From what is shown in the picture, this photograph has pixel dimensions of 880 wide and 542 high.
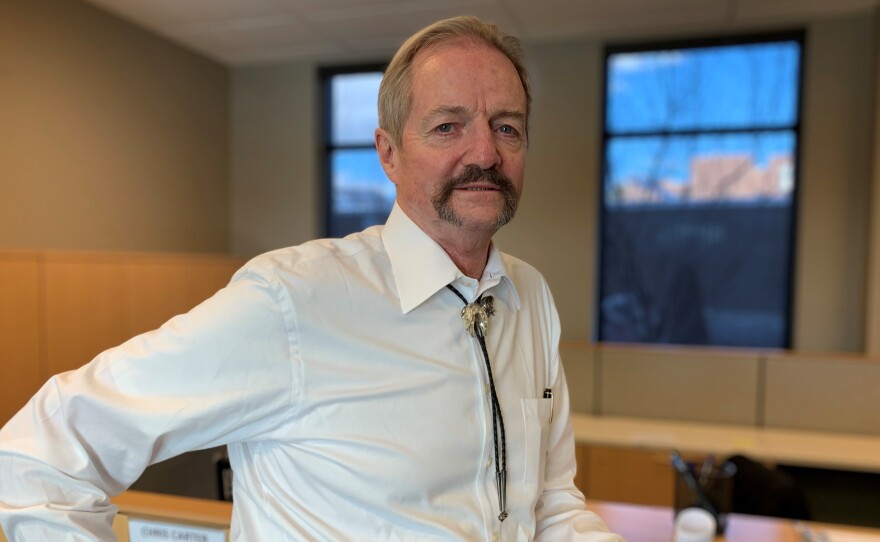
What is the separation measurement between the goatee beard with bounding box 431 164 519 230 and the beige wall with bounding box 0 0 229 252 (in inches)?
110

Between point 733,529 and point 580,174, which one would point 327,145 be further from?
point 733,529

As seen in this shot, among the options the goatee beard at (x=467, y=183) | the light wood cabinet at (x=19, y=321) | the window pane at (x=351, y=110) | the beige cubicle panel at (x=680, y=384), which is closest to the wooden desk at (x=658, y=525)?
the goatee beard at (x=467, y=183)

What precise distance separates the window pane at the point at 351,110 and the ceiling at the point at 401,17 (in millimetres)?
508

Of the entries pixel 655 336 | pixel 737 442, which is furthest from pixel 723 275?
pixel 737 442

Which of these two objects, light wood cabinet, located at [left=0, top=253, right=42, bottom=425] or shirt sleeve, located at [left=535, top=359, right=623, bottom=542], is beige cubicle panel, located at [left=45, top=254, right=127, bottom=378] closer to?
light wood cabinet, located at [left=0, top=253, right=42, bottom=425]

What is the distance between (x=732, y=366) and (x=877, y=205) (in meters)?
1.40

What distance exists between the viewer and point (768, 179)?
3844 mm

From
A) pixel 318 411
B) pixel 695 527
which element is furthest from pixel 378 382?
pixel 695 527

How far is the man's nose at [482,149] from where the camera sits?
2.93ft

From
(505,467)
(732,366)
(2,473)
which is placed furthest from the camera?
(732,366)

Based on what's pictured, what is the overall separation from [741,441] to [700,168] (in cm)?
196

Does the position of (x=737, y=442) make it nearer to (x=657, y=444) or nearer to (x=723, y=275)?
(x=657, y=444)

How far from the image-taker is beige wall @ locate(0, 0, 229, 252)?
9.56 feet

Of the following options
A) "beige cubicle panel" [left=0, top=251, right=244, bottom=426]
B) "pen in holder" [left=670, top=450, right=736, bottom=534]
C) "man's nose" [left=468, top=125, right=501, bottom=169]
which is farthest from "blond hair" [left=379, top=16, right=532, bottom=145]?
"pen in holder" [left=670, top=450, right=736, bottom=534]
